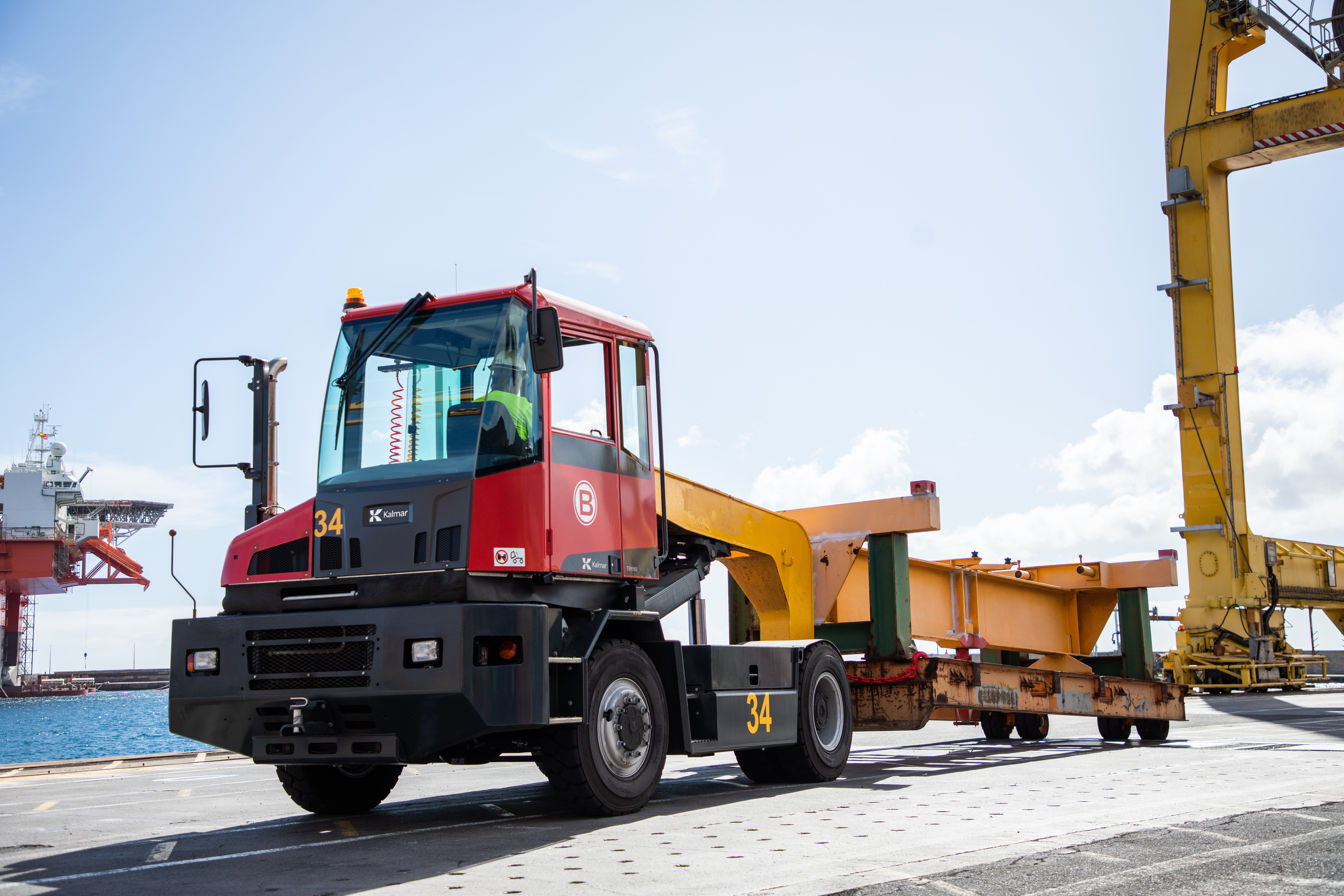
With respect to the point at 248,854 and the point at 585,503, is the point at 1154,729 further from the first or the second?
the point at 248,854

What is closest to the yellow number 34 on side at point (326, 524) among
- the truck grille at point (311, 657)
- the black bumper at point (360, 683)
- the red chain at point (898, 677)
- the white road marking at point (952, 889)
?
the black bumper at point (360, 683)

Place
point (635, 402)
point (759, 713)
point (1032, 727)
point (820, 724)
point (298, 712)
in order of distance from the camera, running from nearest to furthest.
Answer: point (298, 712) → point (635, 402) → point (759, 713) → point (820, 724) → point (1032, 727)

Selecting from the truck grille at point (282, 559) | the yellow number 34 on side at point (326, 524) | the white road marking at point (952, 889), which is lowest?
the white road marking at point (952, 889)

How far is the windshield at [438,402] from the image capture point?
Result: 7145 mm

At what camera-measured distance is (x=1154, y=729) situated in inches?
593

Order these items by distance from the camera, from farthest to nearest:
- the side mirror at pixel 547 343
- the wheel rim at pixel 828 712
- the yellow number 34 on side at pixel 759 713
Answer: the wheel rim at pixel 828 712 < the yellow number 34 on side at pixel 759 713 < the side mirror at pixel 547 343

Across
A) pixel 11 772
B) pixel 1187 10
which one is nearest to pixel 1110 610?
pixel 11 772

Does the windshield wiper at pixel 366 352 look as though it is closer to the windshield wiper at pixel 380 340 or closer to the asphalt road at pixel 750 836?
the windshield wiper at pixel 380 340

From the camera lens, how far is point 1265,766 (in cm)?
1016

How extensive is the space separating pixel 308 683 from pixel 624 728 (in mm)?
1915

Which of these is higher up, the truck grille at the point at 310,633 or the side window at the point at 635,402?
the side window at the point at 635,402

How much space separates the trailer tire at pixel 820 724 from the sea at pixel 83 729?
447cm

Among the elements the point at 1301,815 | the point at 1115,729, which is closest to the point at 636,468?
the point at 1301,815

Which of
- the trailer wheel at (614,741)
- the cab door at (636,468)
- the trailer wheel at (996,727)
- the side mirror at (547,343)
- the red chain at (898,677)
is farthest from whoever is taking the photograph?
the trailer wheel at (996,727)
